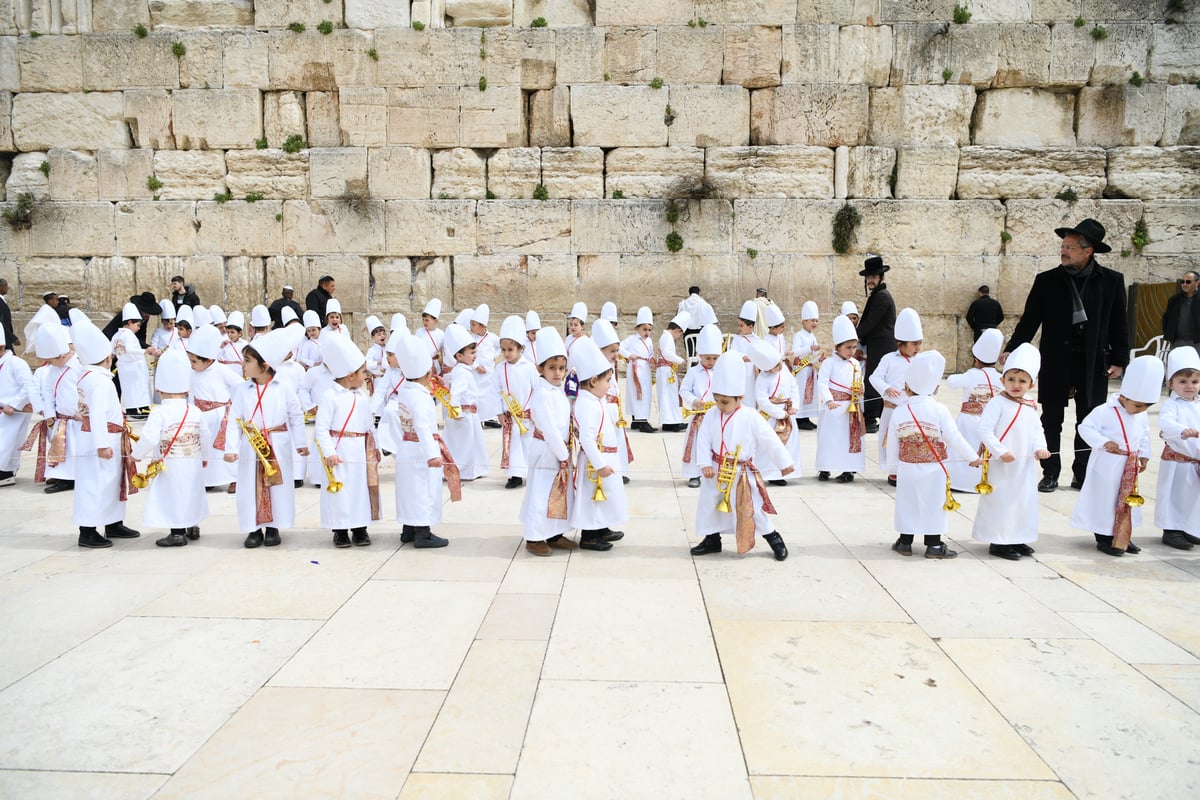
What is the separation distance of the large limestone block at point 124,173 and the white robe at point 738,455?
12.0m

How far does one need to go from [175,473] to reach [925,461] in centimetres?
515

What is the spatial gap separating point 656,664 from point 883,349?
625 cm

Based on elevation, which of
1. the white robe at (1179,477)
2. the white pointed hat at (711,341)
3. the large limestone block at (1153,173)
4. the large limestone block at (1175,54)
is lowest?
the white robe at (1179,477)

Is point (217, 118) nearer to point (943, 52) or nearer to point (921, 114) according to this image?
point (921, 114)

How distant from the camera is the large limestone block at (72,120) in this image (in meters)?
13.6

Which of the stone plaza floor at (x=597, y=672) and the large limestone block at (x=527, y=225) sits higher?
the large limestone block at (x=527, y=225)

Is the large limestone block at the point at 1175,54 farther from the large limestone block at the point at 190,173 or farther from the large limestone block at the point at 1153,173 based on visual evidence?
the large limestone block at the point at 190,173

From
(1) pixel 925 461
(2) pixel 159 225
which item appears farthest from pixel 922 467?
(2) pixel 159 225

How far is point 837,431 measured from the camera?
313 inches

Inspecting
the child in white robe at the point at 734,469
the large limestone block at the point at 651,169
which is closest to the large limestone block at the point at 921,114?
the large limestone block at the point at 651,169

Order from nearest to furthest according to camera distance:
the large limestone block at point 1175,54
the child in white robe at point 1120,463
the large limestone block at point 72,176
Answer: the child in white robe at point 1120,463
the large limestone block at point 1175,54
the large limestone block at point 72,176

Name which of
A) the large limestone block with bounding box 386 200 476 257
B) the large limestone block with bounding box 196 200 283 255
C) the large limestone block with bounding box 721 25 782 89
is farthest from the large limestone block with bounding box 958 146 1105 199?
the large limestone block with bounding box 196 200 283 255

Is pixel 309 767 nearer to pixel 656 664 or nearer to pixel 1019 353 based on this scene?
pixel 656 664

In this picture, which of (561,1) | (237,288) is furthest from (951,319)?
(237,288)
